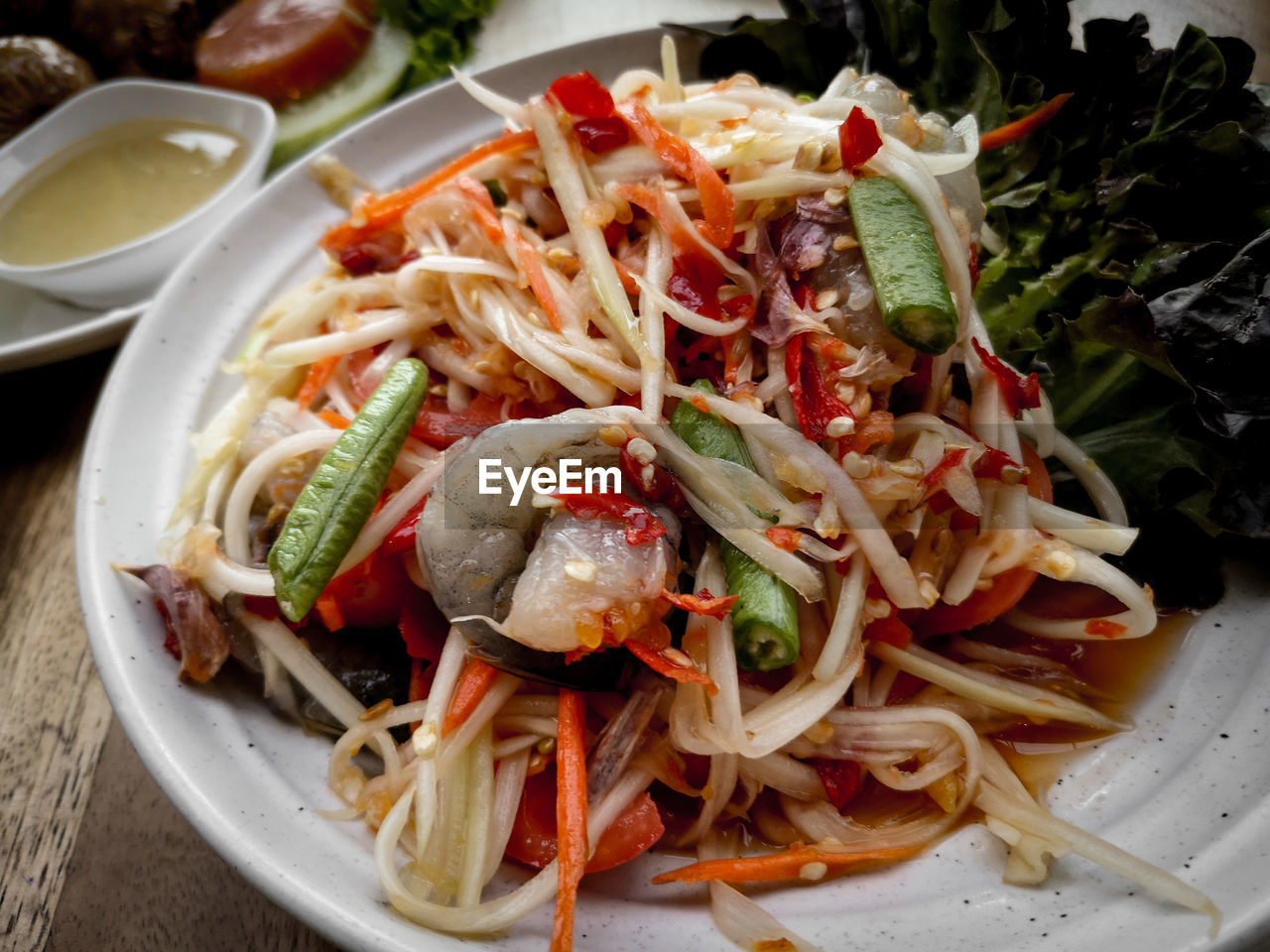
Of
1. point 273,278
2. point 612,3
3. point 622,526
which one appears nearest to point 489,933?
point 622,526

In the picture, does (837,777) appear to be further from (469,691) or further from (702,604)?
(469,691)

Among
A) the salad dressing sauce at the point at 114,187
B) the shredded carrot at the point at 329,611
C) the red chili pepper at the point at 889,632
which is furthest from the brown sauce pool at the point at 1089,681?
the salad dressing sauce at the point at 114,187

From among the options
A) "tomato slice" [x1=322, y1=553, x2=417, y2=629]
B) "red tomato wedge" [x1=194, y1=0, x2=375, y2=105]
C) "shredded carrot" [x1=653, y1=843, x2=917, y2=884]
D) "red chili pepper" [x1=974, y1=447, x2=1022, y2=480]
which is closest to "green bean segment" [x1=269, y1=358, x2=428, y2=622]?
"tomato slice" [x1=322, y1=553, x2=417, y2=629]

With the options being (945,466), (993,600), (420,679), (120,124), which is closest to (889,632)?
(993,600)

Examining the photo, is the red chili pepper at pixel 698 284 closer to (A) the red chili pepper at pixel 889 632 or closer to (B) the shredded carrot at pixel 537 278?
(B) the shredded carrot at pixel 537 278

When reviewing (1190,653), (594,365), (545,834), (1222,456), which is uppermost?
(594,365)

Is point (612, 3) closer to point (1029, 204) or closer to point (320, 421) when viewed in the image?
point (1029, 204)

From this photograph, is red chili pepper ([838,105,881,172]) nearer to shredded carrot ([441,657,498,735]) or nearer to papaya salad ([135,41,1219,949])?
papaya salad ([135,41,1219,949])
